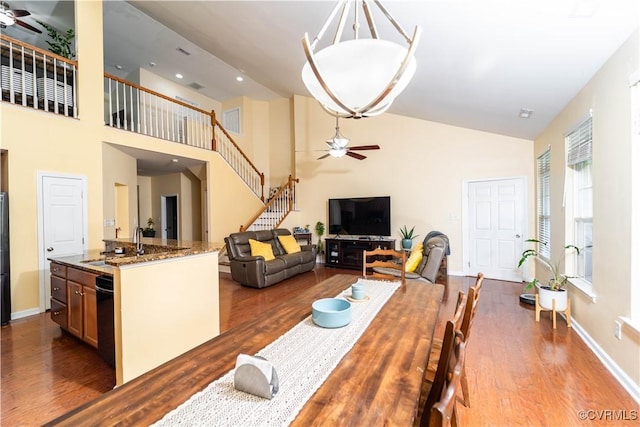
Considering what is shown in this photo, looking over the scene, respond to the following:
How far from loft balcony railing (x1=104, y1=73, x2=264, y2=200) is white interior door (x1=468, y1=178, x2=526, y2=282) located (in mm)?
5209

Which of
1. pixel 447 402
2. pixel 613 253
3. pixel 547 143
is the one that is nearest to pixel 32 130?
pixel 447 402

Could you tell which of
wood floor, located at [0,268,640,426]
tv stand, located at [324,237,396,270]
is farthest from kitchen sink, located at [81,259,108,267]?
tv stand, located at [324,237,396,270]

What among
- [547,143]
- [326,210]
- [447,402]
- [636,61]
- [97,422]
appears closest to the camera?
[447,402]

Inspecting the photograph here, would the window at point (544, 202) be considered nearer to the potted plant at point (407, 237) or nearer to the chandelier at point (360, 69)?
the potted plant at point (407, 237)

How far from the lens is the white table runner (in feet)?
2.65

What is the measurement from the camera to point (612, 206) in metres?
2.20

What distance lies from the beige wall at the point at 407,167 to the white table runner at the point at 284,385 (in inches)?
187

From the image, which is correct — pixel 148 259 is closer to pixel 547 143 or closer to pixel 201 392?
pixel 201 392

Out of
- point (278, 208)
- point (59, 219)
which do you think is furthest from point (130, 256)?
point (278, 208)

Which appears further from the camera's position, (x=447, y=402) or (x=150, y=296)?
(x=150, y=296)

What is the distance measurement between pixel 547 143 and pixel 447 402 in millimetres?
4770

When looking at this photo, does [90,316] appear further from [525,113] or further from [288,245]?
[525,113]

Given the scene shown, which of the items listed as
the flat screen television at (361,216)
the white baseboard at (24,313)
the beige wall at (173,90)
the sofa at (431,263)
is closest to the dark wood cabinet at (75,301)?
the white baseboard at (24,313)

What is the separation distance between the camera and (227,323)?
326 centimetres
